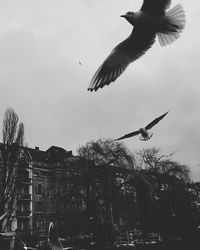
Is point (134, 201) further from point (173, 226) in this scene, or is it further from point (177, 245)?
point (177, 245)

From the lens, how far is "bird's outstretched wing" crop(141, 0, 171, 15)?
3.84m

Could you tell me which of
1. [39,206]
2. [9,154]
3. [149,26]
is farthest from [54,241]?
[39,206]

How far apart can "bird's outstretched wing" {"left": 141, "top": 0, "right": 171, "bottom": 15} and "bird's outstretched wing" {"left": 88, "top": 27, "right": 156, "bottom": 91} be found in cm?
34

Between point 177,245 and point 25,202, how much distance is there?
31.2 metres

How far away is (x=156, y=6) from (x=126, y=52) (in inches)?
29.0

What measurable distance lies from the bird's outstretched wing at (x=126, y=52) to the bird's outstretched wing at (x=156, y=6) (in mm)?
344

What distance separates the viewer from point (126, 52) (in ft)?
14.5

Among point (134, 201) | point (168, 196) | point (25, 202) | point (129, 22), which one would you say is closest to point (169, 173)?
point (168, 196)

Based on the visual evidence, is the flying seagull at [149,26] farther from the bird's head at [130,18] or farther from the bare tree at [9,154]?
the bare tree at [9,154]

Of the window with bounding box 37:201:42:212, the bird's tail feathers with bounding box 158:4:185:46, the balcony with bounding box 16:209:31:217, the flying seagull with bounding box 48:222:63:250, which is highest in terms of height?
the window with bounding box 37:201:42:212

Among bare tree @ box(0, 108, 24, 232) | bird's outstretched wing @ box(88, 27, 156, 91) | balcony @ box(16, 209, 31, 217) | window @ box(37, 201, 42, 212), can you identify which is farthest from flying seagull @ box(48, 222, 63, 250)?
window @ box(37, 201, 42, 212)

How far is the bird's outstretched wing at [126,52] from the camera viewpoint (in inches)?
150

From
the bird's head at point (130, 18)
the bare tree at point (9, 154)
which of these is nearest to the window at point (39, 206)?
the bare tree at point (9, 154)

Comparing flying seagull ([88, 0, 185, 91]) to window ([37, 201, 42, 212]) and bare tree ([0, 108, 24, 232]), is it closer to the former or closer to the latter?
bare tree ([0, 108, 24, 232])
